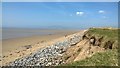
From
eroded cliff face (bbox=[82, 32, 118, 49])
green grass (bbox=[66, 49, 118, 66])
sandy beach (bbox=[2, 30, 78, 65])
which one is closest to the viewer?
green grass (bbox=[66, 49, 118, 66])

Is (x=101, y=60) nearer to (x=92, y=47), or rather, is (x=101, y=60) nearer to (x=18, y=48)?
(x=92, y=47)

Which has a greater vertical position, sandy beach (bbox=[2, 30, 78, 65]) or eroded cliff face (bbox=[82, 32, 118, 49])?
eroded cliff face (bbox=[82, 32, 118, 49])

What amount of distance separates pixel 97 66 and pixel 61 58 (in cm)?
1204

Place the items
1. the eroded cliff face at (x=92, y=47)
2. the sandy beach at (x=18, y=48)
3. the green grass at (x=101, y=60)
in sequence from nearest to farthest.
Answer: the green grass at (x=101, y=60) < the eroded cliff face at (x=92, y=47) < the sandy beach at (x=18, y=48)

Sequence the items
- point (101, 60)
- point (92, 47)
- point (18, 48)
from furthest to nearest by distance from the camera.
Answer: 1. point (18, 48)
2. point (92, 47)
3. point (101, 60)

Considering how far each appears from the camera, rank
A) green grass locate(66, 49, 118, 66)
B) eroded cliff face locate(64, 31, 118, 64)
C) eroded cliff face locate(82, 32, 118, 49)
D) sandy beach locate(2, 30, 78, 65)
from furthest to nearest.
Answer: sandy beach locate(2, 30, 78, 65)
eroded cliff face locate(64, 31, 118, 64)
eroded cliff face locate(82, 32, 118, 49)
green grass locate(66, 49, 118, 66)

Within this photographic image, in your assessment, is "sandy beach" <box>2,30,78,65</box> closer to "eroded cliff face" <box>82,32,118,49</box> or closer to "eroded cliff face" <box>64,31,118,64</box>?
"eroded cliff face" <box>64,31,118,64</box>

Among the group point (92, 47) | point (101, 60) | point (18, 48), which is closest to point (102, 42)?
point (92, 47)

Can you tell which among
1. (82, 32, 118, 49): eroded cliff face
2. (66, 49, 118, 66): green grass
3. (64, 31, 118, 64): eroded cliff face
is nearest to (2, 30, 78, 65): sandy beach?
(64, 31, 118, 64): eroded cliff face

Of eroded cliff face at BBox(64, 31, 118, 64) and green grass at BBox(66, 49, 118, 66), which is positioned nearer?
green grass at BBox(66, 49, 118, 66)

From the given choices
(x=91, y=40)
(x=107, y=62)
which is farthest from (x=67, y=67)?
(x=91, y=40)

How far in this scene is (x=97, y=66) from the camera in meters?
15.4

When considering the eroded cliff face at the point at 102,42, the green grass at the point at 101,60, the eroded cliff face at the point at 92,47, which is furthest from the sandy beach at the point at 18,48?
the green grass at the point at 101,60

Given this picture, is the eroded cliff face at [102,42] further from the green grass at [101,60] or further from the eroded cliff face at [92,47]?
the green grass at [101,60]
